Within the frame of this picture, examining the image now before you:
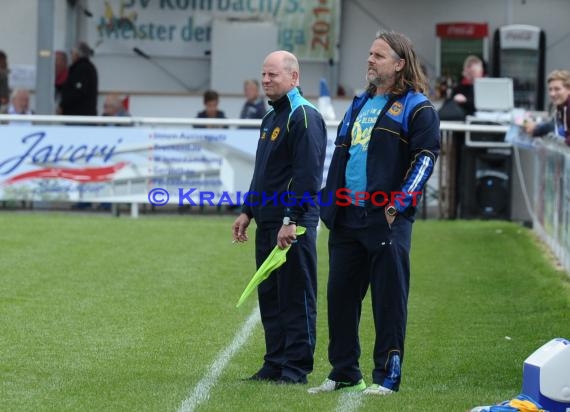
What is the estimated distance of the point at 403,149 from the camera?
7461mm

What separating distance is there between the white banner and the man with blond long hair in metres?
17.8

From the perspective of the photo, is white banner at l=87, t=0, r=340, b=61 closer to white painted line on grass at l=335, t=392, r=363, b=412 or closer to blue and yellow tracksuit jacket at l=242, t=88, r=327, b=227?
blue and yellow tracksuit jacket at l=242, t=88, r=327, b=227

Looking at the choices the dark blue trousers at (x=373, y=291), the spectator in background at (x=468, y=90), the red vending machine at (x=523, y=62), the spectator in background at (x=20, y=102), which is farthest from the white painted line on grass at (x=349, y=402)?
the red vending machine at (x=523, y=62)

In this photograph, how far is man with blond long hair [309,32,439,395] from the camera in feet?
24.2

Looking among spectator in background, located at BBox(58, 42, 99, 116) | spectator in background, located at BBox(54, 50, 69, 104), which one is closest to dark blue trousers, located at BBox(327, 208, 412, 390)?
spectator in background, located at BBox(58, 42, 99, 116)

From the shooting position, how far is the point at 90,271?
13.3 metres

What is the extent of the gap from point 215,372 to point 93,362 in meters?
0.82

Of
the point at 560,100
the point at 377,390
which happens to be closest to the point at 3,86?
the point at 560,100

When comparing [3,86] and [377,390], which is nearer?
[377,390]

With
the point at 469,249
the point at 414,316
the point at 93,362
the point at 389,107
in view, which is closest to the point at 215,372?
the point at 93,362

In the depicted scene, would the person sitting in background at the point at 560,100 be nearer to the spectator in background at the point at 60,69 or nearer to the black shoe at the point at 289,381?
the black shoe at the point at 289,381

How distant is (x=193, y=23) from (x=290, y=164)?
58.0 ft

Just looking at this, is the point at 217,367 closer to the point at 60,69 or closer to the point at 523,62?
the point at 60,69

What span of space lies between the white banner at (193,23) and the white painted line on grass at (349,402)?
18117mm
